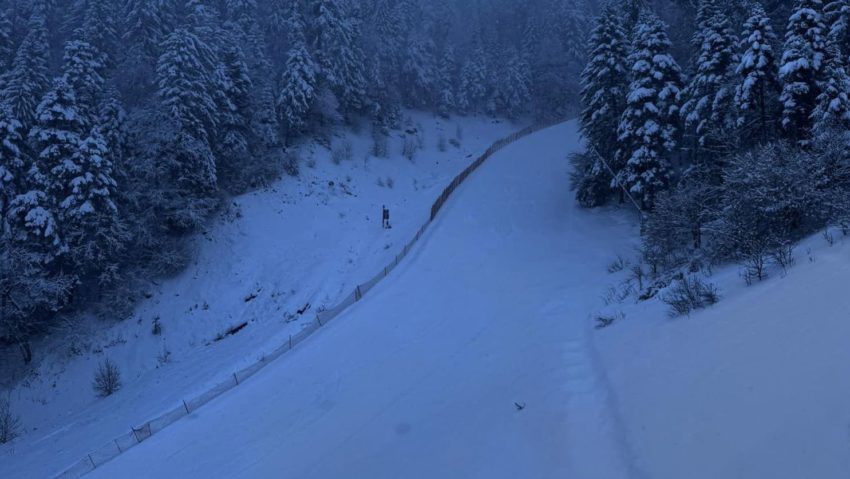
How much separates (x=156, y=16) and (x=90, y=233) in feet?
63.3

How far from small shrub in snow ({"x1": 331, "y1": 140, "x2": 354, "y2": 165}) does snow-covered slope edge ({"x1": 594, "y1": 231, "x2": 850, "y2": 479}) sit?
31891 millimetres

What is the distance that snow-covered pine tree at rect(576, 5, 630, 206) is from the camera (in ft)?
84.8

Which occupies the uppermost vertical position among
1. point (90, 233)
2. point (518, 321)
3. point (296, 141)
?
point (296, 141)

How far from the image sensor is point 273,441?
10.4 meters

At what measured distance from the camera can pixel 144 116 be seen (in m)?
27.7

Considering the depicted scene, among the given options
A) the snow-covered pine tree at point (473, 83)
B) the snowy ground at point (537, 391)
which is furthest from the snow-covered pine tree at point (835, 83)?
the snow-covered pine tree at point (473, 83)

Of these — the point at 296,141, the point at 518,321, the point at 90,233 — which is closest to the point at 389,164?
the point at 296,141

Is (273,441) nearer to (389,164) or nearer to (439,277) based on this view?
(439,277)

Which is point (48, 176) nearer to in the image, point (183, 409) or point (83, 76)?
point (83, 76)

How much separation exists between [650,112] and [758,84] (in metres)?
5.06

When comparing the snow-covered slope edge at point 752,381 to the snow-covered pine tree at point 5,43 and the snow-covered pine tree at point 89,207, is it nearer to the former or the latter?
the snow-covered pine tree at point 89,207

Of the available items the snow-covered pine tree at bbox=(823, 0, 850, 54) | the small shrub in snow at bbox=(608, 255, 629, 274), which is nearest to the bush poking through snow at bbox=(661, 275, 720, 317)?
the small shrub in snow at bbox=(608, 255, 629, 274)

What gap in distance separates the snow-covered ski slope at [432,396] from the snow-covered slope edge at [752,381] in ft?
2.17

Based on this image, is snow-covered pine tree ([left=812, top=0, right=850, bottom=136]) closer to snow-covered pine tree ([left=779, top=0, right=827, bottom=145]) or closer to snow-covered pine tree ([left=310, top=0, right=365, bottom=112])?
snow-covered pine tree ([left=779, top=0, right=827, bottom=145])
